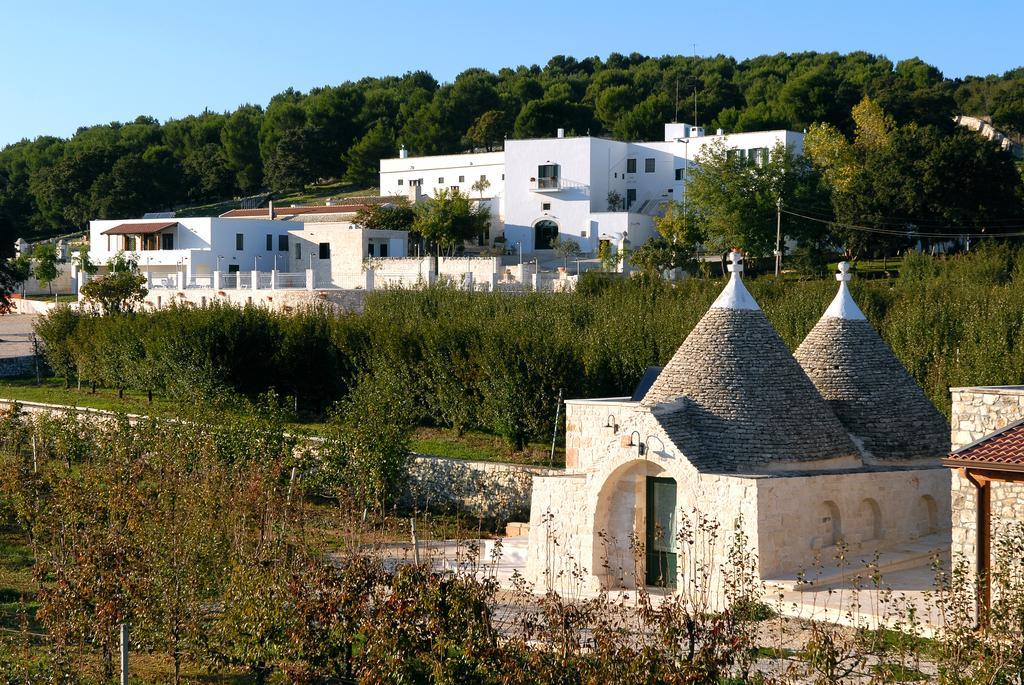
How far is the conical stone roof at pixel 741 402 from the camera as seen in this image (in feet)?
56.9

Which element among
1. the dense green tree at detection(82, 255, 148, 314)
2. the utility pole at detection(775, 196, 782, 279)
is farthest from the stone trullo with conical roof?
the utility pole at detection(775, 196, 782, 279)

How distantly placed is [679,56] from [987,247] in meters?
70.8

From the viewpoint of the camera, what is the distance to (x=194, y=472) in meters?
→ 20.7

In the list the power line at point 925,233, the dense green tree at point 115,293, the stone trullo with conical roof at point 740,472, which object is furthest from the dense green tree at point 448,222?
the stone trullo with conical roof at point 740,472

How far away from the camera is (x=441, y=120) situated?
98500mm

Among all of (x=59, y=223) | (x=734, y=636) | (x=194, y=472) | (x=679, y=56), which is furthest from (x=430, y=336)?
(x=679, y=56)

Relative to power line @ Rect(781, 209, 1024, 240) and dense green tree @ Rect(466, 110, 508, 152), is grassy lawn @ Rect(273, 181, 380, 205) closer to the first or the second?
dense green tree @ Rect(466, 110, 508, 152)

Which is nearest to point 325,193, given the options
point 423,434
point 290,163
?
point 290,163

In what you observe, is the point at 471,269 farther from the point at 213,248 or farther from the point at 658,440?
the point at 658,440

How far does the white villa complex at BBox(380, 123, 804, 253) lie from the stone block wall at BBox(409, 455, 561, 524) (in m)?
38.0

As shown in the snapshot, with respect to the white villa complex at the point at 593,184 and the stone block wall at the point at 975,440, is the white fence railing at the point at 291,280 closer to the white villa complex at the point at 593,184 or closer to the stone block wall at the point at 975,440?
the white villa complex at the point at 593,184

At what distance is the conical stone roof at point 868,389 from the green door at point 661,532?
3.52 m

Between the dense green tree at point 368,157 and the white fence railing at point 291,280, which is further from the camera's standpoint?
the dense green tree at point 368,157

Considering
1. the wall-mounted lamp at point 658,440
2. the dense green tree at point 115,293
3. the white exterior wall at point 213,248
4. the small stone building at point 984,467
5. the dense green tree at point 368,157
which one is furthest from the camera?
the dense green tree at point 368,157
